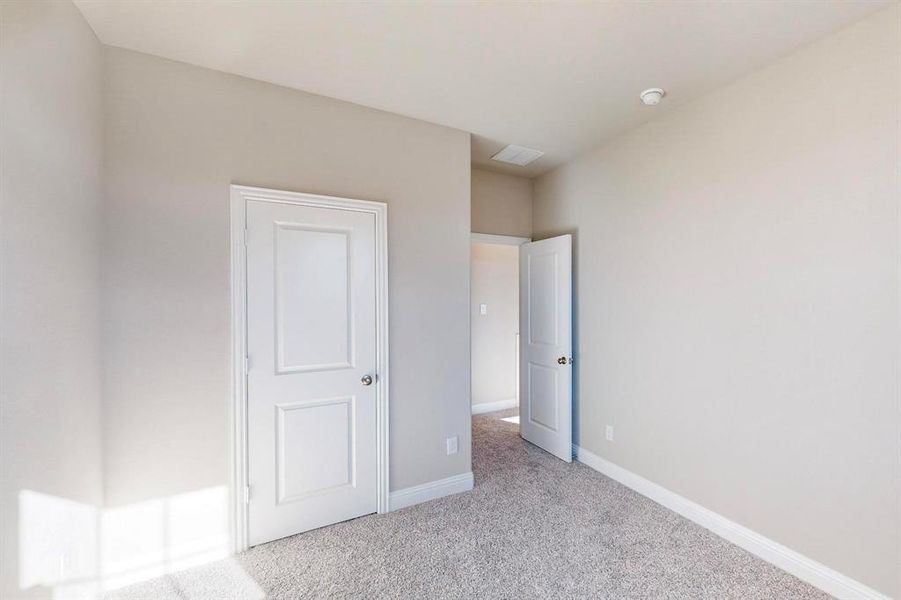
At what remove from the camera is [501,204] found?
12.1ft

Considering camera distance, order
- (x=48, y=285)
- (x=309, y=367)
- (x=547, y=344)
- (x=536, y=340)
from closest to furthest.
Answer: (x=48, y=285) < (x=309, y=367) < (x=547, y=344) < (x=536, y=340)

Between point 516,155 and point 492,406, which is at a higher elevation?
point 516,155

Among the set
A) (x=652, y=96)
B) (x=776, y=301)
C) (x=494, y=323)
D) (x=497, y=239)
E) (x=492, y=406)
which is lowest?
(x=492, y=406)

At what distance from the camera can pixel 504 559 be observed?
200 centimetres

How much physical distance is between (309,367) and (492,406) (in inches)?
127

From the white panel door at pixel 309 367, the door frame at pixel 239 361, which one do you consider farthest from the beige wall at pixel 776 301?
the door frame at pixel 239 361

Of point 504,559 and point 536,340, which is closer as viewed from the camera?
point 504,559

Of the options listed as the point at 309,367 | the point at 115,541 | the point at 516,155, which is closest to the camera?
the point at 115,541

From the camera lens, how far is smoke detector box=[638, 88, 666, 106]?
2.25 meters

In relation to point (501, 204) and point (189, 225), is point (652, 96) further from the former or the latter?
point (189, 225)

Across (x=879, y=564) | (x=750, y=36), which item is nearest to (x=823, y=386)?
(x=879, y=564)

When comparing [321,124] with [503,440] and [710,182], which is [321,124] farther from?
[503,440]

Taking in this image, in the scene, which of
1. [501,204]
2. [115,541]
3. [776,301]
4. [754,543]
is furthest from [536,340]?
[115,541]

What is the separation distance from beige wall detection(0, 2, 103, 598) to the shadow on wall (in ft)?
0.04
